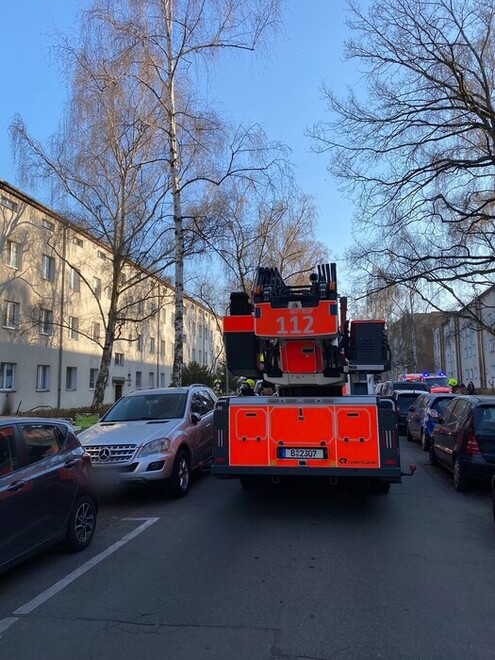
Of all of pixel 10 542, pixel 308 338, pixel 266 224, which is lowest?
pixel 10 542

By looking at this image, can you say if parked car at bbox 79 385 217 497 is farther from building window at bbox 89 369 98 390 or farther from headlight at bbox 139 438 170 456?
building window at bbox 89 369 98 390

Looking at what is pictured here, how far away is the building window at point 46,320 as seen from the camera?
1140 inches

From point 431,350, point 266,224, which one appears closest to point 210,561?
point 266,224

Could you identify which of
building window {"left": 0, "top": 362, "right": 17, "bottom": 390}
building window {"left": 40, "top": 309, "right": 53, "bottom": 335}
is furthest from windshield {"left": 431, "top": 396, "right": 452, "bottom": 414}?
building window {"left": 40, "top": 309, "right": 53, "bottom": 335}

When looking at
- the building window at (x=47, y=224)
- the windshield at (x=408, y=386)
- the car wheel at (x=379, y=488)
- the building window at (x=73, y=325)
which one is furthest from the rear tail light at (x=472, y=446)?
the building window at (x=73, y=325)

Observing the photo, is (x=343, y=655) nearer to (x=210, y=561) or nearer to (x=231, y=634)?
(x=231, y=634)

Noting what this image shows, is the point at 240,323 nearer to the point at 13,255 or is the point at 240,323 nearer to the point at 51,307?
the point at 13,255

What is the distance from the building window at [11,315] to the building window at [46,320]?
166 cm

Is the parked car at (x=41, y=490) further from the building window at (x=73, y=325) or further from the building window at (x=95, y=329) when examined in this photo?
the building window at (x=95, y=329)

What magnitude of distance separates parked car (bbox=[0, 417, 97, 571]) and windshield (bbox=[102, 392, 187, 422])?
320 cm

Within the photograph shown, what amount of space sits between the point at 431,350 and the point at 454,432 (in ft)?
247

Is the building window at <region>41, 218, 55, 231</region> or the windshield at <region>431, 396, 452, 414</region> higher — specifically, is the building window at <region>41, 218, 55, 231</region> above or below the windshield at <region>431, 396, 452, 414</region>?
above

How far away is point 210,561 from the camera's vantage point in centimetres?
529

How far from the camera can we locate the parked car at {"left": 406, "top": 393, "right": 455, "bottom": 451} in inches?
509
